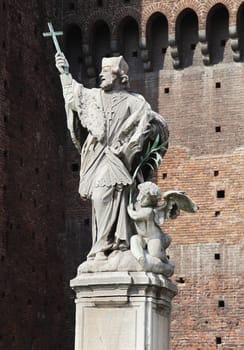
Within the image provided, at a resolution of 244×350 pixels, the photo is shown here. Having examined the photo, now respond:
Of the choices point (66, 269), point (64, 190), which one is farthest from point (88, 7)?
point (66, 269)

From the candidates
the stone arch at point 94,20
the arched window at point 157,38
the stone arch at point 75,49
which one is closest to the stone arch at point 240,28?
the arched window at point 157,38

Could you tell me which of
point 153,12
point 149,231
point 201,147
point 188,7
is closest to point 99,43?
point 153,12

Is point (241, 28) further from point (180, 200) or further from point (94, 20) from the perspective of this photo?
point (180, 200)

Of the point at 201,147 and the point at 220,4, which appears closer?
the point at 201,147

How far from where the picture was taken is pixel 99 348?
5.20 metres

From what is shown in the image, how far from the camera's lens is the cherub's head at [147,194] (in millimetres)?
5355

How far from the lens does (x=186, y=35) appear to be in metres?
17.8

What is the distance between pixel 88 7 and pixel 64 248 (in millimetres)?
4230

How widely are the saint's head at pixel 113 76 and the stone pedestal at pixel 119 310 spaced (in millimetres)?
1035

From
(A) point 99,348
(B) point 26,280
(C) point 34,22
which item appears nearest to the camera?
(A) point 99,348

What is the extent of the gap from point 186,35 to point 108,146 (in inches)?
496

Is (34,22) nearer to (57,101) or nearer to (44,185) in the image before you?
(57,101)

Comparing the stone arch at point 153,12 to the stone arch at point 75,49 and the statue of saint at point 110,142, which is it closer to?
the stone arch at point 75,49

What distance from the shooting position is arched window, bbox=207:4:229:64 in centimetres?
1745
